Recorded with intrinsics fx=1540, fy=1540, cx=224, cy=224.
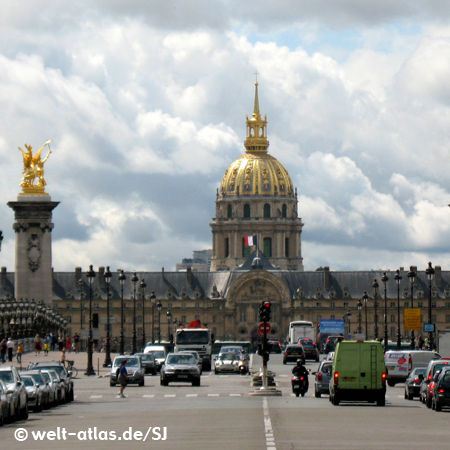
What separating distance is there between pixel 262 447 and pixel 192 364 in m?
33.9

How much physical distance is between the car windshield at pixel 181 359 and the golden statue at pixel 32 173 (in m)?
64.0

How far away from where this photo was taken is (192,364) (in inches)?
2387

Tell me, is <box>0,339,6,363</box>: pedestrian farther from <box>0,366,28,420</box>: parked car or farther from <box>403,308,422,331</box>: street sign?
<box>0,366,28,420</box>: parked car

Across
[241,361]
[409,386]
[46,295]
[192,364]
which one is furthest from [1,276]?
[409,386]

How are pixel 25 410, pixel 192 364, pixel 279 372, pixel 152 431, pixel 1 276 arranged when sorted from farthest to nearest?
pixel 1 276, pixel 279 372, pixel 192 364, pixel 25 410, pixel 152 431

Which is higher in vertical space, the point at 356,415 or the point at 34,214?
the point at 34,214

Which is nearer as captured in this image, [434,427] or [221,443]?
[221,443]

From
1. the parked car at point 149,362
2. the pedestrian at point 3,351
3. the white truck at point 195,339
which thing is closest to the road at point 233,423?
the parked car at point 149,362

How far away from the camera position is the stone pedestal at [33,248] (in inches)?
4712

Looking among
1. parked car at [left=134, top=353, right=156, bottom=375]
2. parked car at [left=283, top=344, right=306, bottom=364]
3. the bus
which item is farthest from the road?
the bus

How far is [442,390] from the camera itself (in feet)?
131

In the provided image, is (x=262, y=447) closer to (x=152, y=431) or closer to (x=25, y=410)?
(x=152, y=431)

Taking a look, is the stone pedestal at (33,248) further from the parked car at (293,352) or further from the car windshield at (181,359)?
the car windshield at (181,359)

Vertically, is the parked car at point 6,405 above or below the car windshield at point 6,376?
below
